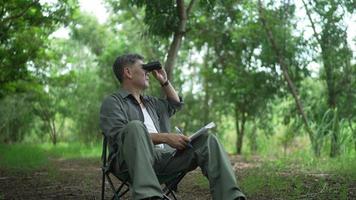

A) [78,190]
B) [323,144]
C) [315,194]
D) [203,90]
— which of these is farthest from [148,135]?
[203,90]

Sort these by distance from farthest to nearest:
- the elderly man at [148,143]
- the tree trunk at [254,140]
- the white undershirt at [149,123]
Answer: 1. the tree trunk at [254,140]
2. the white undershirt at [149,123]
3. the elderly man at [148,143]

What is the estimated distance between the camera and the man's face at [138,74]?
3707mm

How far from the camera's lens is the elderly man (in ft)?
10.0

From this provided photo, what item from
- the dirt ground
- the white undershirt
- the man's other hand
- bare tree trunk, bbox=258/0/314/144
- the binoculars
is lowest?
the dirt ground

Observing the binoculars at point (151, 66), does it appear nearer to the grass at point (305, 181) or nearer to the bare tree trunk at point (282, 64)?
the grass at point (305, 181)

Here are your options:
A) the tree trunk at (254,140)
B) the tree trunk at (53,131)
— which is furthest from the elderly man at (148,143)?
the tree trunk at (53,131)

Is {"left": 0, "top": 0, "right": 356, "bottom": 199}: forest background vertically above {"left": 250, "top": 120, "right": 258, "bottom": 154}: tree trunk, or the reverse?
{"left": 0, "top": 0, "right": 356, "bottom": 199}: forest background

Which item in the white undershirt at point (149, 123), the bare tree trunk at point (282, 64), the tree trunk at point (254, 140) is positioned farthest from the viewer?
the tree trunk at point (254, 140)

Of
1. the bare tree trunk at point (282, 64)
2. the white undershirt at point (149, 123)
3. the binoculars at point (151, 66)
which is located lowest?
the white undershirt at point (149, 123)

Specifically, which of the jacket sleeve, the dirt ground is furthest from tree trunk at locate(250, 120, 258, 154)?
the jacket sleeve

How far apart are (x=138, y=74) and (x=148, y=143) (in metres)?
0.70

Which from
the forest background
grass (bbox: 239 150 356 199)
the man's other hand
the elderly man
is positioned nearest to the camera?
the elderly man

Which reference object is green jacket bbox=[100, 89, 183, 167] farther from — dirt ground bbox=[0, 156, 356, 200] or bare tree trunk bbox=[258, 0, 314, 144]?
bare tree trunk bbox=[258, 0, 314, 144]

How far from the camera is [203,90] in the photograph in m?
14.4
